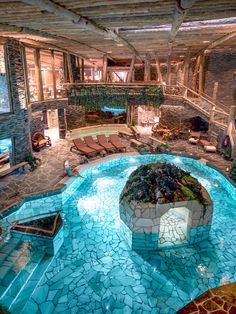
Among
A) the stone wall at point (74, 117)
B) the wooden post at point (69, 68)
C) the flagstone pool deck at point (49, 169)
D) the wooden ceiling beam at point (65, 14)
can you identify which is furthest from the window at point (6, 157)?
the wooden post at point (69, 68)

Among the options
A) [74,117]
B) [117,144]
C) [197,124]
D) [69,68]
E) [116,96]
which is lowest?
[117,144]

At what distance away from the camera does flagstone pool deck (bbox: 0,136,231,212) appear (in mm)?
11137

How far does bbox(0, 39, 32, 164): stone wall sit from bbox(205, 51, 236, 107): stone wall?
16.0 m

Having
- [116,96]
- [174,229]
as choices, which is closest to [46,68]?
[116,96]

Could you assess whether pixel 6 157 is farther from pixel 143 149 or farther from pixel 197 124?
pixel 197 124

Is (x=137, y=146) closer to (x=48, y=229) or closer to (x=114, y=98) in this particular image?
(x=114, y=98)

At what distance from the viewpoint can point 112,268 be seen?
810 centimetres

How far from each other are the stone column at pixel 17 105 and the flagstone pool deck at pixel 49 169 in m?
1.58

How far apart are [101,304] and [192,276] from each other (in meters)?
3.16

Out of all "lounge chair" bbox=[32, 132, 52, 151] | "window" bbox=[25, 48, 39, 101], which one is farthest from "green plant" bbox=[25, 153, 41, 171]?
"window" bbox=[25, 48, 39, 101]

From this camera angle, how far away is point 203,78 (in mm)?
22062

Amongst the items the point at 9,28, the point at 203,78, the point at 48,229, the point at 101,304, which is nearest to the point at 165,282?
the point at 101,304

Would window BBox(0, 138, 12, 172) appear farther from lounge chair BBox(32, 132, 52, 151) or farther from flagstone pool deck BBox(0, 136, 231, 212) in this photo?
lounge chair BBox(32, 132, 52, 151)

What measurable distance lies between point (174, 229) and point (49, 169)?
818 centimetres
